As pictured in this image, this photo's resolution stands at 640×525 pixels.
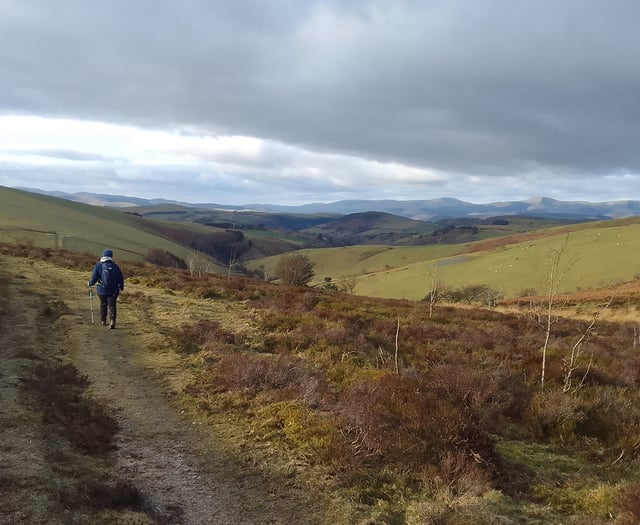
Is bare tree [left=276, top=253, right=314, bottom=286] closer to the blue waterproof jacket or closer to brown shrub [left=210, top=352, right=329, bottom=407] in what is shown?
the blue waterproof jacket

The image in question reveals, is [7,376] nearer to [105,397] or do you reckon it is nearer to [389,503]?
[105,397]

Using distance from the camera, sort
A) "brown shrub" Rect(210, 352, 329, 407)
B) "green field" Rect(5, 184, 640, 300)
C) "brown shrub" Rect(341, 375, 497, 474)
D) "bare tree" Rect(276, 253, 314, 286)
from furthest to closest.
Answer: "green field" Rect(5, 184, 640, 300), "bare tree" Rect(276, 253, 314, 286), "brown shrub" Rect(210, 352, 329, 407), "brown shrub" Rect(341, 375, 497, 474)

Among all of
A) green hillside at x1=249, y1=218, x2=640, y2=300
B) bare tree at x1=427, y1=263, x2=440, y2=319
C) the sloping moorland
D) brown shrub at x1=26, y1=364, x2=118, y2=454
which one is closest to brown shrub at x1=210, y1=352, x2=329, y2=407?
the sloping moorland

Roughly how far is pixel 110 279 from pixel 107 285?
20 cm

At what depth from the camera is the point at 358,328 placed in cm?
1647

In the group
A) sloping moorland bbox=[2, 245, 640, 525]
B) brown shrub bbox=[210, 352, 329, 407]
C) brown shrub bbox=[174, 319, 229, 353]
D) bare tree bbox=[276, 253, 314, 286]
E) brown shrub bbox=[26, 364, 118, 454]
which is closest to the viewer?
sloping moorland bbox=[2, 245, 640, 525]

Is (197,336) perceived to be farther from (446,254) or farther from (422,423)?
(446,254)

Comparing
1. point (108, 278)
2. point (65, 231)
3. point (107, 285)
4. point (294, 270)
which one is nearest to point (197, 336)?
point (107, 285)

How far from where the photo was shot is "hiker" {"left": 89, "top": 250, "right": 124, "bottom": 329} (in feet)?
45.8

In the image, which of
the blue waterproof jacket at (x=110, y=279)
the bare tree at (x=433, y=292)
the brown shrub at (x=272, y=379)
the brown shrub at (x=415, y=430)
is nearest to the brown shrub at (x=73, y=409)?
the brown shrub at (x=272, y=379)

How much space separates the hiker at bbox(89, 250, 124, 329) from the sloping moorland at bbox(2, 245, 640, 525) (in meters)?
1.80

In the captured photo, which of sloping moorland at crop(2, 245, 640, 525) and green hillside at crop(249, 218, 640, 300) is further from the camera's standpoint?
green hillside at crop(249, 218, 640, 300)

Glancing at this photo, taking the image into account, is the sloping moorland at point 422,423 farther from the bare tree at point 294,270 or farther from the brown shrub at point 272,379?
the bare tree at point 294,270

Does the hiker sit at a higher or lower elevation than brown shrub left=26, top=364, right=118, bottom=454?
higher
